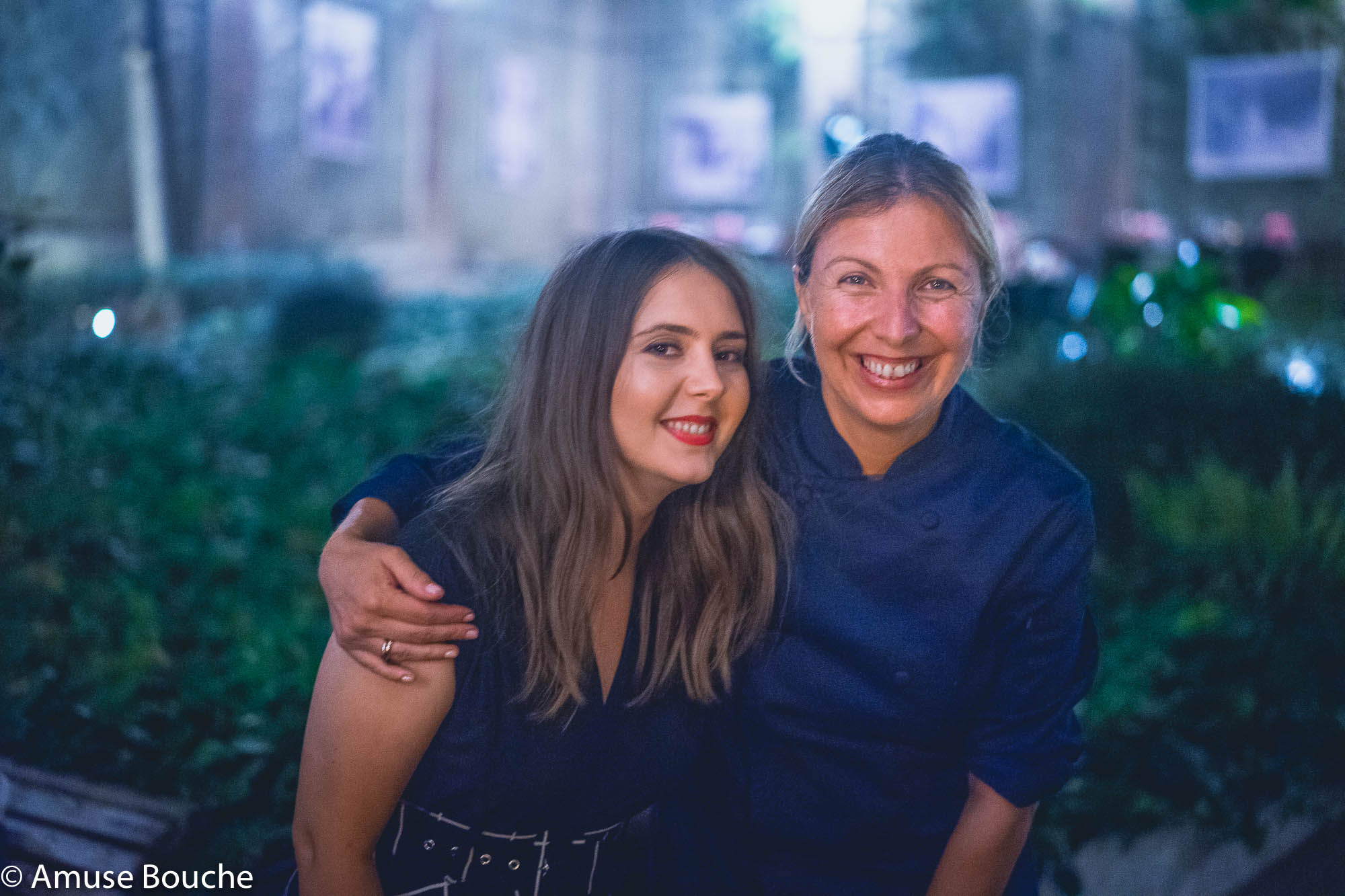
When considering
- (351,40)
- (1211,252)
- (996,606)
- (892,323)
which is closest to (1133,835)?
(996,606)

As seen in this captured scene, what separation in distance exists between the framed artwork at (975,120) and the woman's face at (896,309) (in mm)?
14887

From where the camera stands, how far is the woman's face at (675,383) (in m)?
1.71

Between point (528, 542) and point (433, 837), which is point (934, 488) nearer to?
point (528, 542)

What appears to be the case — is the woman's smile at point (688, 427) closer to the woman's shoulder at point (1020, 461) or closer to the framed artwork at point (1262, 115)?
the woman's shoulder at point (1020, 461)

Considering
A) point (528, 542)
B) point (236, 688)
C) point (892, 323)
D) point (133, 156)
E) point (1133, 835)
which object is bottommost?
point (1133, 835)

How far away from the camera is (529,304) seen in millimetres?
4824

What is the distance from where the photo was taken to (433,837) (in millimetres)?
1734

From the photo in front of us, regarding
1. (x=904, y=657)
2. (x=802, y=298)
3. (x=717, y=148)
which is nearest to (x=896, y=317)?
(x=802, y=298)

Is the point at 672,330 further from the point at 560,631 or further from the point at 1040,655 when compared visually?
the point at 1040,655

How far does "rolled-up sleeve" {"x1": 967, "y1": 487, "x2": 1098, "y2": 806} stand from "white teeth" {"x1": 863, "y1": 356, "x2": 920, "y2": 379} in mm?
Answer: 329

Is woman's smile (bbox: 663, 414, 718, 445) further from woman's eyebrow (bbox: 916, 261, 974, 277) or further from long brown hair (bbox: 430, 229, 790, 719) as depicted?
woman's eyebrow (bbox: 916, 261, 974, 277)

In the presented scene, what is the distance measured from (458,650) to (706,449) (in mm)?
509

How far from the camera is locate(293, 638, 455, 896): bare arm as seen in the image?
1.58 m

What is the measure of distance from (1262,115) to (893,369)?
14.8m
